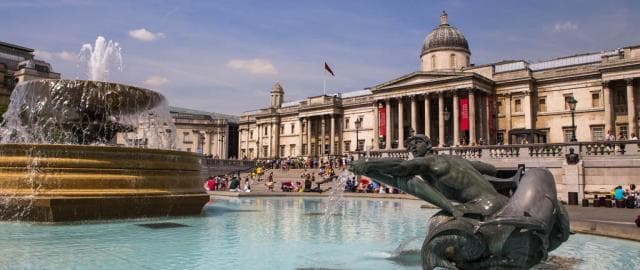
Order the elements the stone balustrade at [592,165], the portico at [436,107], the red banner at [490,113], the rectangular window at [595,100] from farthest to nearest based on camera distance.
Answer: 1. the red banner at [490,113]
2. the portico at [436,107]
3. the rectangular window at [595,100]
4. the stone balustrade at [592,165]

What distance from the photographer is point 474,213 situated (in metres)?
4.95

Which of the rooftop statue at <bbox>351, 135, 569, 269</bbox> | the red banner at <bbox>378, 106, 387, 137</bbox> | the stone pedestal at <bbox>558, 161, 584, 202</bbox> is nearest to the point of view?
the rooftop statue at <bbox>351, 135, 569, 269</bbox>

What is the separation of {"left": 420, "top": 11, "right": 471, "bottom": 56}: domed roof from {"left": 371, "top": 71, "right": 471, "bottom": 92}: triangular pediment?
232 inches

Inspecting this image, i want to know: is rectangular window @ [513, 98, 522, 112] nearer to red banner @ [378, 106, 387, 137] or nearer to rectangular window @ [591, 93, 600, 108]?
rectangular window @ [591, 93, 600, 108]

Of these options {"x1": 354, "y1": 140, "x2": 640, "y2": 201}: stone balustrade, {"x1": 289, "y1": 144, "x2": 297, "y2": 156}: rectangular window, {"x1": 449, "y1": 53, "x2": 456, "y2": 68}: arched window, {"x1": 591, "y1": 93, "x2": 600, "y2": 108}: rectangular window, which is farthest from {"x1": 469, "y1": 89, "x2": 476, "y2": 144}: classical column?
{"x1": 289, "y1": 144, "x2": 297, "y2": 156}: rectangular window

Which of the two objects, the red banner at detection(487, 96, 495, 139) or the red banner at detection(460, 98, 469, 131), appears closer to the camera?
the red banner at detection(460, 98, 469, 131)

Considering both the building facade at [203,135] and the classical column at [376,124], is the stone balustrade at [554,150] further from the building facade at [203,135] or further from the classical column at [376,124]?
the building facade at [203,135]

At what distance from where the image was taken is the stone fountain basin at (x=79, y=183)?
31.9 feet

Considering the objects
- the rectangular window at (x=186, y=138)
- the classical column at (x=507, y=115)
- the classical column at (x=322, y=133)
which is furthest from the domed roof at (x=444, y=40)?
the rectangular window at (x=186, y=138)

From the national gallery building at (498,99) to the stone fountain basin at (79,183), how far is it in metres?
29.1

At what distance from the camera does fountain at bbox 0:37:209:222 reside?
32.2 ft

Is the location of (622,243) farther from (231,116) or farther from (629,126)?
(231,116)

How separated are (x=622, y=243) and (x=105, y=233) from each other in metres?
9.02

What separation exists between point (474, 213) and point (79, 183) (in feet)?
27.5
